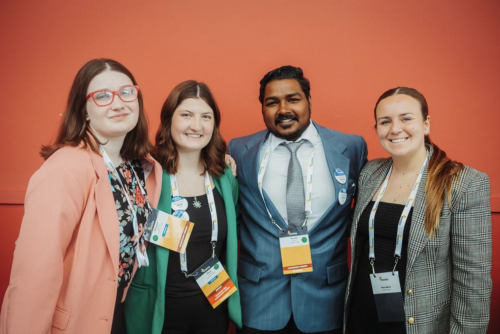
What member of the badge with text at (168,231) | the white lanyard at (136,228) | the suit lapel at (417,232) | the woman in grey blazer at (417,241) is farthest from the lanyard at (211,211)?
the suit lapel at (417,232)

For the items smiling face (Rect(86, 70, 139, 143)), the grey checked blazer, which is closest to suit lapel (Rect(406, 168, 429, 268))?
the grey checked blazer

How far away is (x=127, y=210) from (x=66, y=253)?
32cm

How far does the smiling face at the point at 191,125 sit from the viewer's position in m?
1.98

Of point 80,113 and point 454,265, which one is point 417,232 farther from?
point 80,113

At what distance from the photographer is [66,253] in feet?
4.61

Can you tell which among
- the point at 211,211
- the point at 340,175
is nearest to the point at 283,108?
the point at 340,175

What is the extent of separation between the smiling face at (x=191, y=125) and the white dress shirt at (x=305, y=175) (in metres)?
0.44

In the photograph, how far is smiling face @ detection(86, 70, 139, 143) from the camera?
1.55 m

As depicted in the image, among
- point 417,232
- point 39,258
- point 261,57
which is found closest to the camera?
point 39,258

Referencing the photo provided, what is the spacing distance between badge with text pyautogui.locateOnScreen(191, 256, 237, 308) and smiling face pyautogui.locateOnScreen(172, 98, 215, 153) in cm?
69

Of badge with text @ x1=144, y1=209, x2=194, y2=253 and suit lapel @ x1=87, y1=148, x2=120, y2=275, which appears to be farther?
badge with text @ x1=144, y1=209, x2=194, y2=253

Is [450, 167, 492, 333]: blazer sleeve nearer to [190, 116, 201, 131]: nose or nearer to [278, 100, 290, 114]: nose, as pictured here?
[278, 100, 290, 114]: nose

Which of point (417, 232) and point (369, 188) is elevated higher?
point (369, 188)

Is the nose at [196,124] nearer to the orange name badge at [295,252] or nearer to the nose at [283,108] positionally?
the nose at [283,108]
